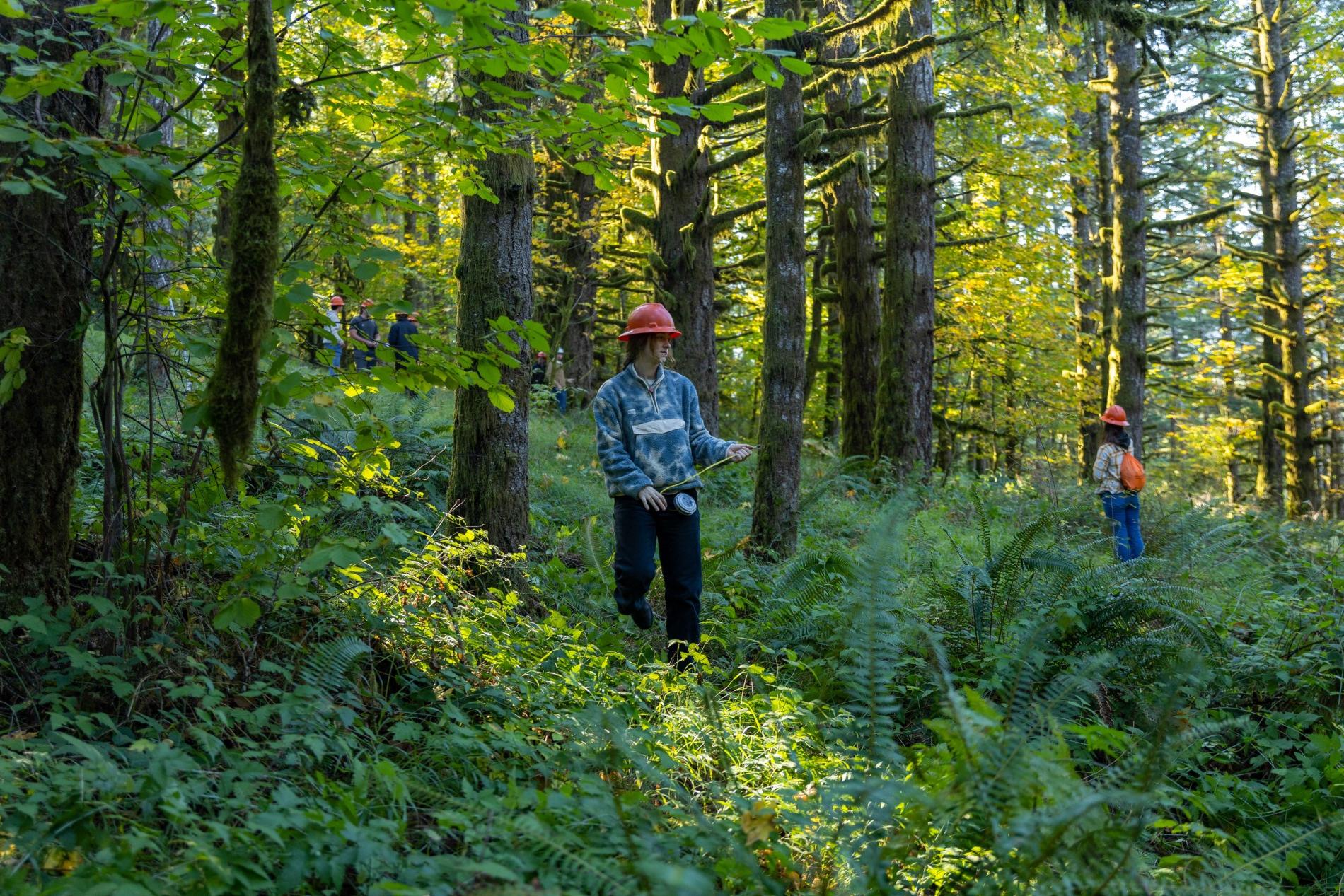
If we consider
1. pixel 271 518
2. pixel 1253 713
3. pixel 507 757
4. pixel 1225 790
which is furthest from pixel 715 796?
pixel 1253 713

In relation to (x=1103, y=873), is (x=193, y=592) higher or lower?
higher

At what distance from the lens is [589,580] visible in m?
7.32

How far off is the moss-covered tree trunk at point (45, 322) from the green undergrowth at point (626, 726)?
28 centimetres

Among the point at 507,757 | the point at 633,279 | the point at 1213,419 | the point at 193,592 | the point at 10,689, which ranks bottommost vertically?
the point at 507,757

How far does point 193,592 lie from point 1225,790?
5.17 m

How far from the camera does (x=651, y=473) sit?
6.09 m

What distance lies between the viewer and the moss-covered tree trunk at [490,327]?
664 cm

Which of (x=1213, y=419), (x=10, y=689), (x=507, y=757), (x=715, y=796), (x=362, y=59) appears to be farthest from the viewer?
(x=1213, y=419)

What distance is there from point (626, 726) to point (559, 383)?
16392 millimetres

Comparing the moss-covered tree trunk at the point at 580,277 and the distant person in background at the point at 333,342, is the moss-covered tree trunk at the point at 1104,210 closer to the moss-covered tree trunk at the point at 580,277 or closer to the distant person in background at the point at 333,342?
the moss-covered tree trunk at the point at 580,277

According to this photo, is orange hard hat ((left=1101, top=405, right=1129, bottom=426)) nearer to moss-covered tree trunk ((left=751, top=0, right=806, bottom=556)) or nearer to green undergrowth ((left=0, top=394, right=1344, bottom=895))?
green undergrowth ((left=0, top=394, right=1344, bottom=895))

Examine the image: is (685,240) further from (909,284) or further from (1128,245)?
(1128,245)

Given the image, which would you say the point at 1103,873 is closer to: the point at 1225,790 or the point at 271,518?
A: the point at 1225,790

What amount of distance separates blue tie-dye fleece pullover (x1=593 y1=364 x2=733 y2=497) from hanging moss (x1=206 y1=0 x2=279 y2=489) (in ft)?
8.44
